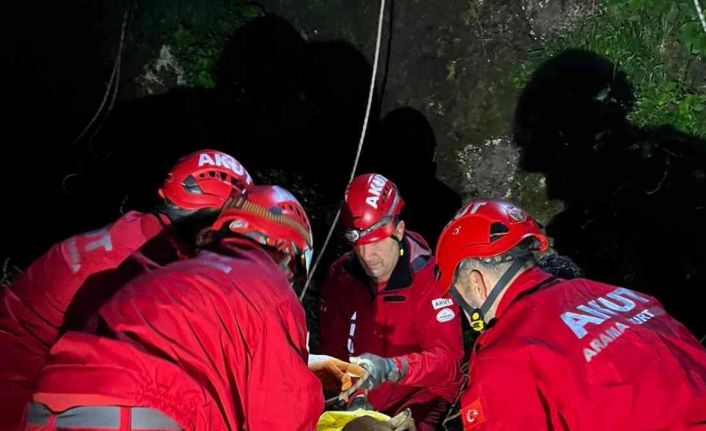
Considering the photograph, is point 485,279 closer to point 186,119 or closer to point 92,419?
point 92,419

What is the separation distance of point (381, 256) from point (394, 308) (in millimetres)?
385

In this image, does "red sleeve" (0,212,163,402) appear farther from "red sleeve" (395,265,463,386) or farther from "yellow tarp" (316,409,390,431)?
"red sleeve" (395,265,463,386)

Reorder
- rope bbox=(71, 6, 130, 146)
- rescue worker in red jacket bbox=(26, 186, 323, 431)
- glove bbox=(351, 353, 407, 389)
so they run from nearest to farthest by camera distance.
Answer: rescue worker in red jacket bbox=(26, 186, 323, 431) → glove bbox=(351, 353, 407, 389) → rope bbox=(71, 6, 130, 146)

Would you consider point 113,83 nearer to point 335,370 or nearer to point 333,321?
point 333,321

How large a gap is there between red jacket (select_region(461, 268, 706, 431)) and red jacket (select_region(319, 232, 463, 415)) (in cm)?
170

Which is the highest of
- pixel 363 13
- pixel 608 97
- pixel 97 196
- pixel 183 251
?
pixel 363 13

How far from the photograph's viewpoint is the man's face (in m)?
4.65

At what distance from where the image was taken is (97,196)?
797 cm

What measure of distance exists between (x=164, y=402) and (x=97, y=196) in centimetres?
613

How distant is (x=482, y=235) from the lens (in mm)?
3170

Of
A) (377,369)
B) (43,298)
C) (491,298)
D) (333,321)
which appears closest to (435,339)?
(377,369)

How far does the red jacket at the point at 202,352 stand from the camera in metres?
2.34

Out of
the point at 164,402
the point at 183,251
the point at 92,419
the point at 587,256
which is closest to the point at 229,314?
the point at 164,402

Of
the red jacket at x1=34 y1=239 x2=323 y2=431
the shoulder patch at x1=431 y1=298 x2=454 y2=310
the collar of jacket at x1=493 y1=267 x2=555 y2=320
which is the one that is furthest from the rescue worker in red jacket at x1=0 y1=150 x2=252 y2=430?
the shoulder patch at x1=431 y1=298 x2=454 y2=310
